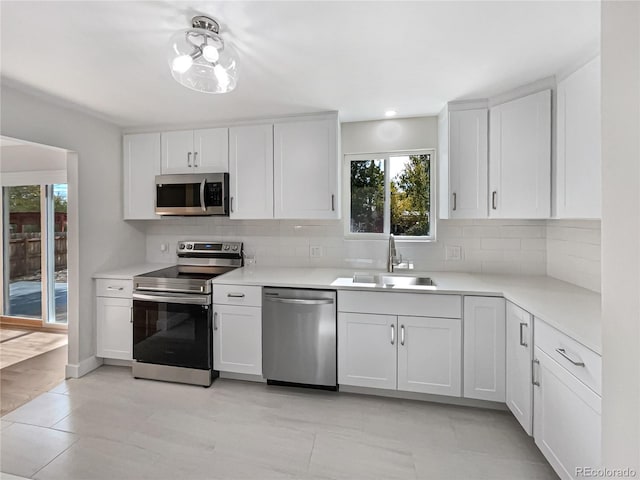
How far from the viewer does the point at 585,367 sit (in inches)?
52.3

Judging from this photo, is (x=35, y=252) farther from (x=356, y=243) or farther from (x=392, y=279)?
(x=392, y=279)

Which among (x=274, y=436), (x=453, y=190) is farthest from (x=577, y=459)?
(x=453, y=190)

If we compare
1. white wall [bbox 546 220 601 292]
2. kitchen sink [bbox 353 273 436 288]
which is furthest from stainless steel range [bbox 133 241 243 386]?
white wall [bbox 546 220 601 292]

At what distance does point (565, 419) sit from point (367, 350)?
121 cm

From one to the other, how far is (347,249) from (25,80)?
270 cm

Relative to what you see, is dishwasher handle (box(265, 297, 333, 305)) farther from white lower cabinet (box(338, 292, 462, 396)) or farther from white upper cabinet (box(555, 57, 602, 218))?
white upper cabinet (box(555, 57, 602, 218))

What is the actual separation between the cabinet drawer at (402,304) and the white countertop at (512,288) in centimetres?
5

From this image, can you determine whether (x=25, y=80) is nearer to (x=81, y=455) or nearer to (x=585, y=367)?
(x=81, y=455)

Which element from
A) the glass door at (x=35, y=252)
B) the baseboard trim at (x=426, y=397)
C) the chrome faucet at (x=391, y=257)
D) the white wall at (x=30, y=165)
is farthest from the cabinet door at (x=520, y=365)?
the glass door at (x=35, y=252)

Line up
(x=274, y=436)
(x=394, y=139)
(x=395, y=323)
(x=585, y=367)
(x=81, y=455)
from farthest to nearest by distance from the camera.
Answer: (x=394, y=139), (x=395, y=323), (x=274, y=436), (x=81, y=455), (x=585, y=367)

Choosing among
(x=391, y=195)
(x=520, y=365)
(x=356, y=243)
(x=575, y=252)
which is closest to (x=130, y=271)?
(x=356, y=243)

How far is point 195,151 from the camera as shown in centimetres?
305

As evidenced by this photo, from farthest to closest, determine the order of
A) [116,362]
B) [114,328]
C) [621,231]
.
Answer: [116,362] → [114,328] → [621,231]

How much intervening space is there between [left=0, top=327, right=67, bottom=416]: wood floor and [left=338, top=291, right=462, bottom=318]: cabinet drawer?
2.54 meters
